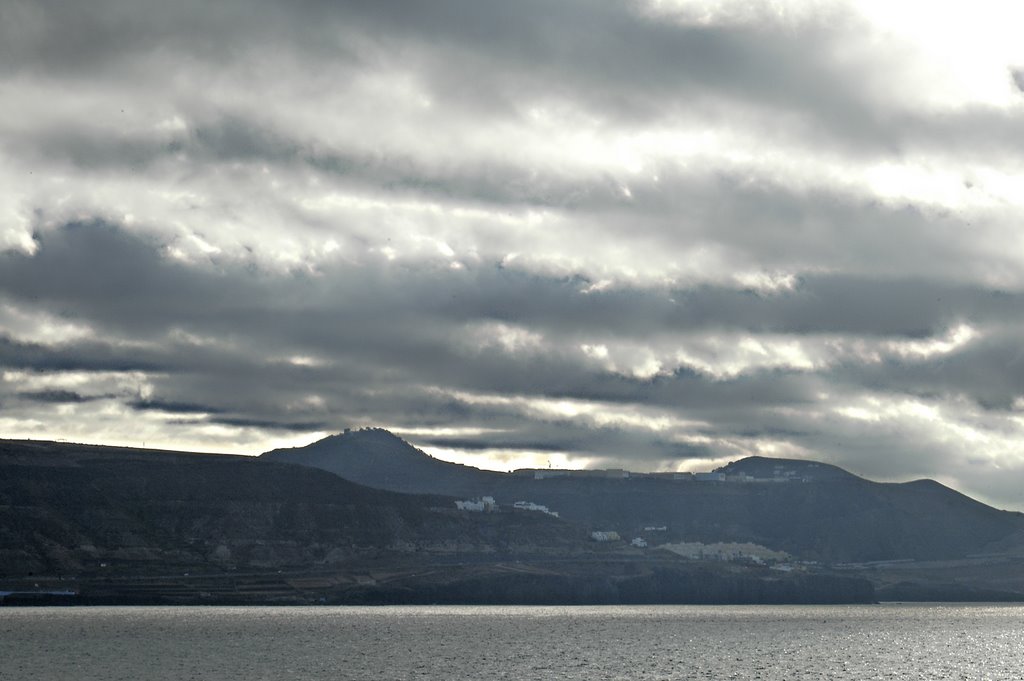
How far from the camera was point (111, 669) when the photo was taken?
174 metres

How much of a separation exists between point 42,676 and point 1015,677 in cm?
12695

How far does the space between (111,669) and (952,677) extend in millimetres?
110585

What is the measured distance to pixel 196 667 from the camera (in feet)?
591

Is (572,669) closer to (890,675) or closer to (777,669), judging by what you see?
(777,669)

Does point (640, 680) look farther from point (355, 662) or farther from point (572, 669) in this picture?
point (355, 662)

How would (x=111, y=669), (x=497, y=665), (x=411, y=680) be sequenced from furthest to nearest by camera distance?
(x=497, y=665), (x=111, y=669), (x=411, y=680)

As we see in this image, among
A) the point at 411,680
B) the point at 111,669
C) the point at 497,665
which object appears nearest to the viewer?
the point at 411,680

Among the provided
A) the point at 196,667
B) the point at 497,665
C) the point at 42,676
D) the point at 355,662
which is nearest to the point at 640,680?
the point at 497,665

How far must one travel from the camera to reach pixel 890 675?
18250 cm

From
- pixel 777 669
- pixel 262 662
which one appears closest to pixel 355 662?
pixel 262 662

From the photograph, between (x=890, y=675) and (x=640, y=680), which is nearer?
(x=640, y=680)

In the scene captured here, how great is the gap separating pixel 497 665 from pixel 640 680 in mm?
27594

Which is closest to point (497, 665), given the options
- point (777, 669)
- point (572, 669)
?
point (572, 669)

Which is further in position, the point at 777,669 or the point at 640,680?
the point at 777,669
